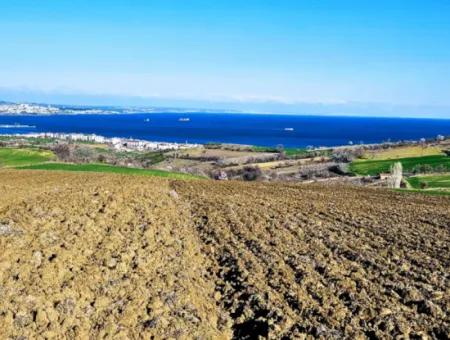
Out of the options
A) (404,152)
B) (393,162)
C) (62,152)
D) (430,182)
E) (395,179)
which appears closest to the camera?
(395,179)

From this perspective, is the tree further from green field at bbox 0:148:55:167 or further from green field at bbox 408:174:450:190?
green field at bbox 0:148:55:167

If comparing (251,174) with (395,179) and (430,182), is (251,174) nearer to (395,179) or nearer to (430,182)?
(395,179)

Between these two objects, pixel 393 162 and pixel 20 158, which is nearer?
pixel 20 158

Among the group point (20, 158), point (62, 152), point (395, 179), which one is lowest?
point (62, 152)

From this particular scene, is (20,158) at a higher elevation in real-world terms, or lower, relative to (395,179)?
lower

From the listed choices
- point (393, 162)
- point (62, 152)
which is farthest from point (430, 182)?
point (62, 152)

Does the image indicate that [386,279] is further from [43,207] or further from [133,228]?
[43,207]
